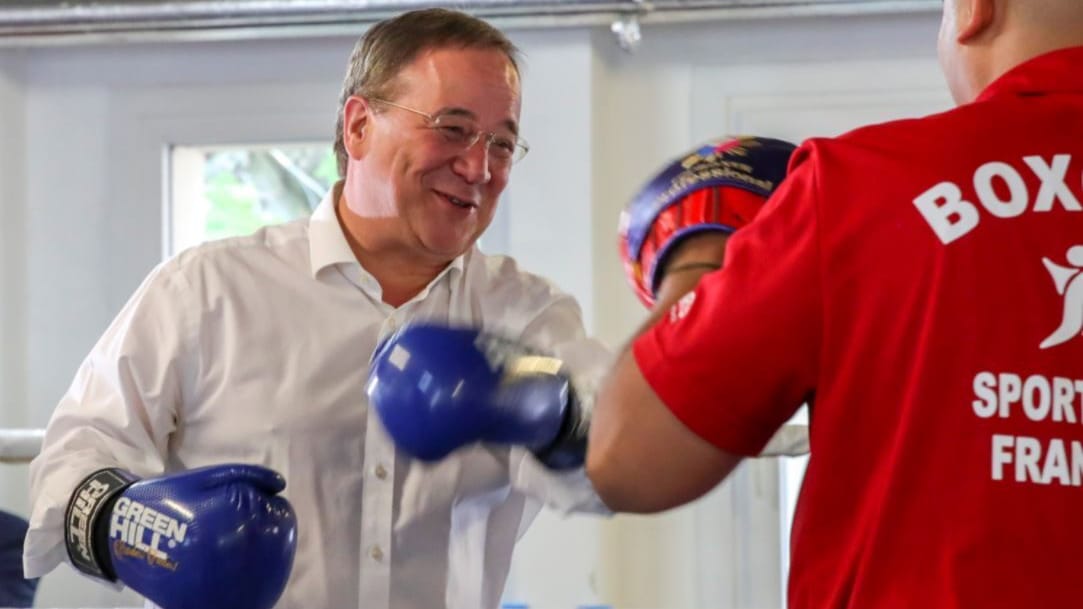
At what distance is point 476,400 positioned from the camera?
138cm

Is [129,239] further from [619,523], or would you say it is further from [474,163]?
[474,163]

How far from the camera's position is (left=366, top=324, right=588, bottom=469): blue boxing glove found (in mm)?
1371

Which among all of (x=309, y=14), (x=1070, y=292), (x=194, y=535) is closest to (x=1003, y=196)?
(x=1070, y=292)

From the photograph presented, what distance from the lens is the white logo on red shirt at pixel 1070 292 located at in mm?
920

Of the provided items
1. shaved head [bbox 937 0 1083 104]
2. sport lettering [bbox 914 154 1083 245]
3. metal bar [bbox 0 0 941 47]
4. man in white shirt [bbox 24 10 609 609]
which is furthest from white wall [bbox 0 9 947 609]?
sport lettering [bbox 914 154 1083 245]

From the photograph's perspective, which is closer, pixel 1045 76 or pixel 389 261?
pixel 1045 76

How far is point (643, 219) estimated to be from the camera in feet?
4.07

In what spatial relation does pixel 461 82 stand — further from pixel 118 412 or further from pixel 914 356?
pixel 914 356

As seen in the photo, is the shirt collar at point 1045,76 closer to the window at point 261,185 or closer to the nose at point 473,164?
the nose at point 473,164

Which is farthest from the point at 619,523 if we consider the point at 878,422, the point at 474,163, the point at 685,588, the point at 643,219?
the point at 878,422

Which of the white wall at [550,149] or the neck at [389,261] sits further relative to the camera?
the white wall at [550,149]

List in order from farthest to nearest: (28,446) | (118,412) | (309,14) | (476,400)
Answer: (309,14)
(28,446)
(118,412)
(476,400)

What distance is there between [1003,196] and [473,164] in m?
0.95

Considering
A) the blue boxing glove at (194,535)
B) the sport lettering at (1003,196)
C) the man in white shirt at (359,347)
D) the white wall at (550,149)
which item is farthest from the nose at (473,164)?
the white wall at (550,149)
